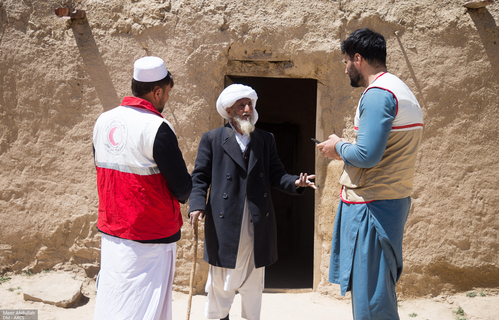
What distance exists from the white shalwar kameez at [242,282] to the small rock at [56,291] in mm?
1581

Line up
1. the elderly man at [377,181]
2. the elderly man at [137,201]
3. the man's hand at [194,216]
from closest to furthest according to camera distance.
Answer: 1. the elderly man at [377,181]
2. the elderly man at [137,201]
3. the man's hand at [194,216]

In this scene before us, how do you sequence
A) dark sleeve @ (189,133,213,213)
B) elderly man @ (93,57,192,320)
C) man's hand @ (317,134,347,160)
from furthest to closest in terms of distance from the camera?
dark sleeve @ (189,133,213,213) < man's hand @ (317,134,347,160) < elderly man @ (93,57,192,320)

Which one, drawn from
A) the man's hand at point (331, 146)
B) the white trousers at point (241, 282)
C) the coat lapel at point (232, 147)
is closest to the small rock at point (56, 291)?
the white trousers at point (241, 282)

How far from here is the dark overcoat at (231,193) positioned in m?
2.98

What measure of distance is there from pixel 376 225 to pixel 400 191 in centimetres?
22

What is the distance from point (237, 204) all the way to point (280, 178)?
406mm

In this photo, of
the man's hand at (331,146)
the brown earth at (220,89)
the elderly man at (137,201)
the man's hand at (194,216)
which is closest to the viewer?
the elderly man at (137,201)

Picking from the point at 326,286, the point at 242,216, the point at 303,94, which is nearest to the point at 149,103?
the point at 242,216

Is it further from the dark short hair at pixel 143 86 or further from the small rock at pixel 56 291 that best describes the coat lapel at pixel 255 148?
the small rock at pixel 56 291

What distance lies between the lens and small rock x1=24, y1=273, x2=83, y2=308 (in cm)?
383

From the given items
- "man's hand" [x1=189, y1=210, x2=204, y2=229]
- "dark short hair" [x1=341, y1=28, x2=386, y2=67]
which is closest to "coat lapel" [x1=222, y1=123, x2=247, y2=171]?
"man's hand" [x1=189, y1=210, x2=204, y2=229]

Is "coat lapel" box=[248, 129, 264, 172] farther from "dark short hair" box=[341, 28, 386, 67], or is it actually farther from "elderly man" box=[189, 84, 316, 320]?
"dark short hair" box=[341, 28, 386, 67]

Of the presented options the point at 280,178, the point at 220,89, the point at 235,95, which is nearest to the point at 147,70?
the point at 235,95

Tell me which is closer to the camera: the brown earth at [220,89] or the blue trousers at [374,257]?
the blue trousers at [374,257]
